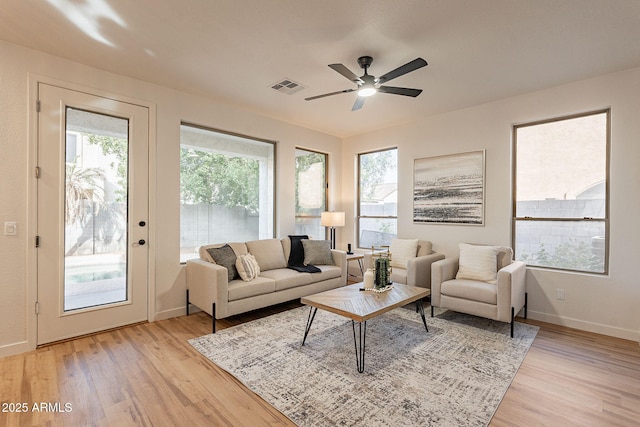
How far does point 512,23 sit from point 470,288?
8.14 ft

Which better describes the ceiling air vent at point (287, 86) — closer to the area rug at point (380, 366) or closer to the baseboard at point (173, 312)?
the area rug at point (380, 366)

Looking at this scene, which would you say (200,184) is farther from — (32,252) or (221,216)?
(32,252)

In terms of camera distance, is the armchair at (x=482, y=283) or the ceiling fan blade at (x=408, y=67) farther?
the armchair at (x=482, y=283)

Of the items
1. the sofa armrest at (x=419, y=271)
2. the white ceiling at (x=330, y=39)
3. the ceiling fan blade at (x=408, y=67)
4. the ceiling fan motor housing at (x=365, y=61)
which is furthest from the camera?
the sofa armrest at (x=419, y=271)

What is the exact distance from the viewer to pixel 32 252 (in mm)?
2777

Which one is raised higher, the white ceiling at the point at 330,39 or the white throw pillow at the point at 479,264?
the white ceiling at the point at 330,39

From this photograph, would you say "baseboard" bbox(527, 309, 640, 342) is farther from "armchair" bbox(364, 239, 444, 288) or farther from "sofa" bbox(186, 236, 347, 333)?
"sofa" bbox(186, 236, 347, 333)

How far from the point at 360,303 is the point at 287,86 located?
2538mm

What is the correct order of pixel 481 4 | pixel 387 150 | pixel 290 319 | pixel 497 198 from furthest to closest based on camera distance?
pixel 387 150
pixel 497 198
pixel 290 319
pixel 481 4

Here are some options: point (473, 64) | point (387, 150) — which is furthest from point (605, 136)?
point (387, 150)

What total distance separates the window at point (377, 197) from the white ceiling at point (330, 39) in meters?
1.78

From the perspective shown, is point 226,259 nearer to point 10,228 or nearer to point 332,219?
point 10,228

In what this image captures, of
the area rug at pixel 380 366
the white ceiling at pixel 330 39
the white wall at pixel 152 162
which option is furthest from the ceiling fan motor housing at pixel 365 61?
the area rug at pixel 380 366

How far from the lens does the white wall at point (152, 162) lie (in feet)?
8.73
